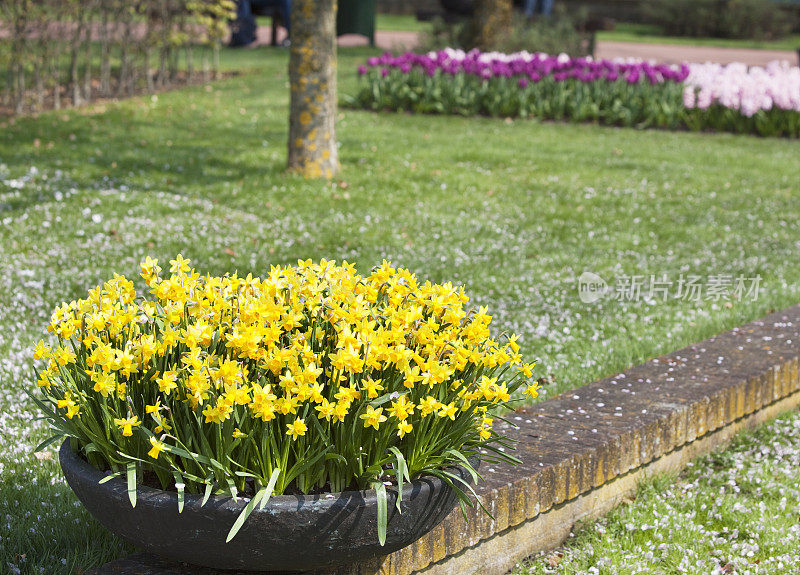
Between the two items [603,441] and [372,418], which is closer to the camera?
[372,418]

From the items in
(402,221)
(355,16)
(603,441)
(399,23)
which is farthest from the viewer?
(399,23)

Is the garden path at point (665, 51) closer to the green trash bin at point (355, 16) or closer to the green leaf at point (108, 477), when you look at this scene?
the green trash bin at point (355, 16)

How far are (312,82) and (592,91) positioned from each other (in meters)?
6.15

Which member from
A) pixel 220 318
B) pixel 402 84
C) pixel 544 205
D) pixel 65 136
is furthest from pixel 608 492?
pixel 402 84

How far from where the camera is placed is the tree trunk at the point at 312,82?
8617mm

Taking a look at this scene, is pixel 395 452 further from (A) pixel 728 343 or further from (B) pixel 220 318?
(A) pixel 728 343

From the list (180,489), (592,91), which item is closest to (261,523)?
(180,489)

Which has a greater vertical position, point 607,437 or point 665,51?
point 665,51

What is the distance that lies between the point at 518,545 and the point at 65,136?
348 inches

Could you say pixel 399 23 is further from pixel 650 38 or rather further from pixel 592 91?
pixel 592 91

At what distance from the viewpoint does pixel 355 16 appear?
22.1m

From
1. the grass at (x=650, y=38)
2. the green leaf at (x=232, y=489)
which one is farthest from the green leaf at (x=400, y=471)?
the grass at (x=650, y=38)

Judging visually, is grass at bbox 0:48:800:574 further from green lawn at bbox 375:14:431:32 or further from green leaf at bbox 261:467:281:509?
green lawn at bbox 375:14:431:32

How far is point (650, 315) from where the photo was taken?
5734 millimetres
